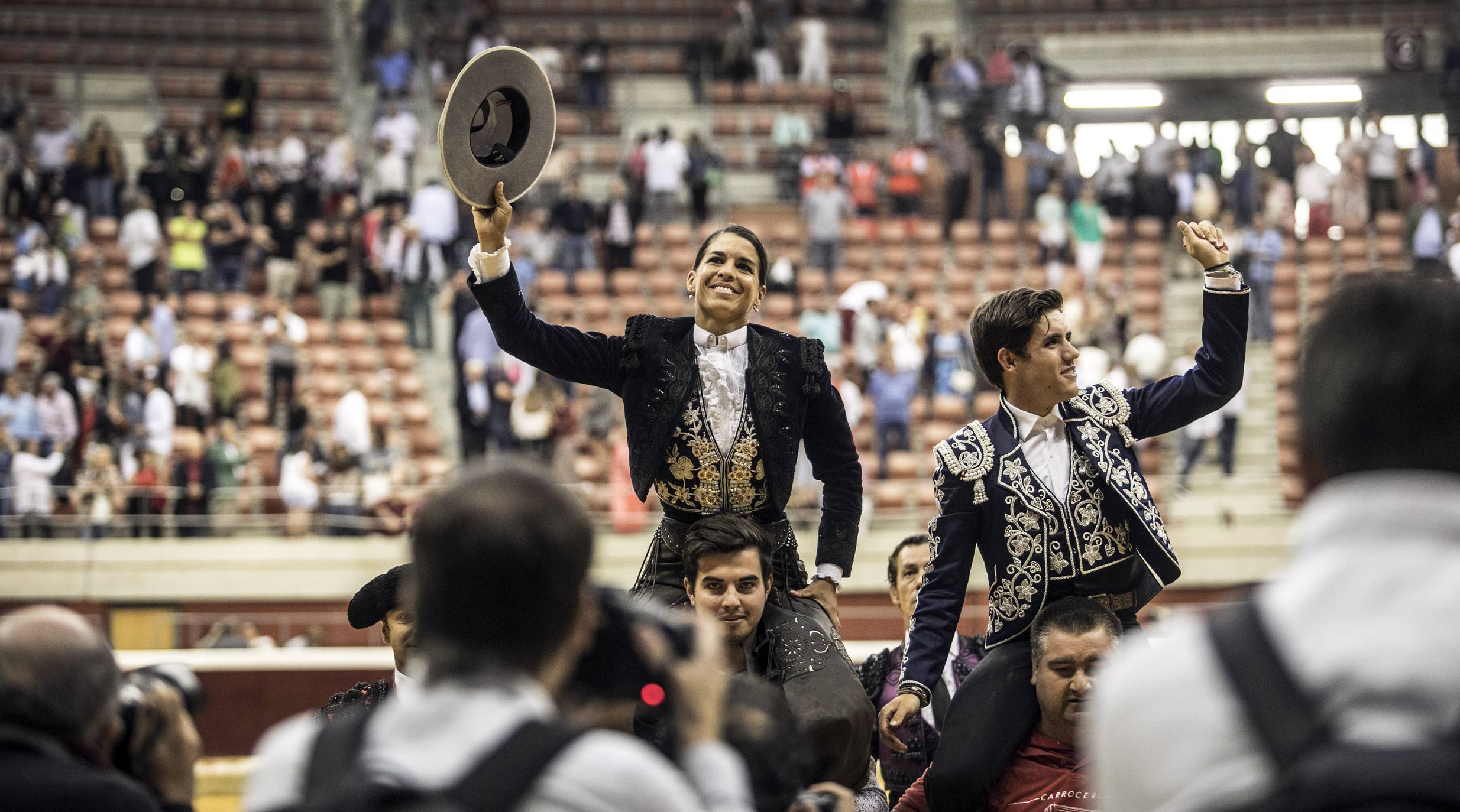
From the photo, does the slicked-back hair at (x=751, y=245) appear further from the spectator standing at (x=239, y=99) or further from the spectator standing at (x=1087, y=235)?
the spectator standing at (x=239, y=99)

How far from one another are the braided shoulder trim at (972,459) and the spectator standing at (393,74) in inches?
594

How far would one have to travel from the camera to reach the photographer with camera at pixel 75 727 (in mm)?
2121

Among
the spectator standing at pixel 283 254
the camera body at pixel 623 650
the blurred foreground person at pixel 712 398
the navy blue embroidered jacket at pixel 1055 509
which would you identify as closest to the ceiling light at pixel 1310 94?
the spectator standing at pixel 283 254

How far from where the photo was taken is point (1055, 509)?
387cm

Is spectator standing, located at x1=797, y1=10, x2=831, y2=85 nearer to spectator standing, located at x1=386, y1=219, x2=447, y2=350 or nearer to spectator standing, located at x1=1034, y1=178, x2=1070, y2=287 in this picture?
spectator standing, located at x1=1034, y1=178, x2=1070, y2=287

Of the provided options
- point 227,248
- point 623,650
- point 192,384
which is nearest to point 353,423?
point 192,384

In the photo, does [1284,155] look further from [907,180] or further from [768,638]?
[768,638]

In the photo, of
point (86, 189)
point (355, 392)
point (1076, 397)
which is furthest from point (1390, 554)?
point (86, 189)

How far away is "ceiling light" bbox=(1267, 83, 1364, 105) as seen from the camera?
19.6 meters

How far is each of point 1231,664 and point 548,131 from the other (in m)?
2.91

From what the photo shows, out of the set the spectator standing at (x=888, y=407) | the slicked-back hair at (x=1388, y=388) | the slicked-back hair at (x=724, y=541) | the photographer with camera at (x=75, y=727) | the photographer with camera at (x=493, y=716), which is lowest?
the spectator standing at (x=888, y=407)

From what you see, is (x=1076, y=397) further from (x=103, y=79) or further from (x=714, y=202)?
(x=103, y=79)

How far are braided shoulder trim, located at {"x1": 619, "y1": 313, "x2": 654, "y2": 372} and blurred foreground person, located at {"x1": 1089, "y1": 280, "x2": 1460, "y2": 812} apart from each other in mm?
2588

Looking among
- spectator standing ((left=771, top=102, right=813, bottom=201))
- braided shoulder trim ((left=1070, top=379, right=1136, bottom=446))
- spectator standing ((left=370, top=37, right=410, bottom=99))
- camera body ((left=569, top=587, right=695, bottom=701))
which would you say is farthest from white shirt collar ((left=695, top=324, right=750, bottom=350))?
spectator standing ((left=370, top=37, right=410, bottom=99))
